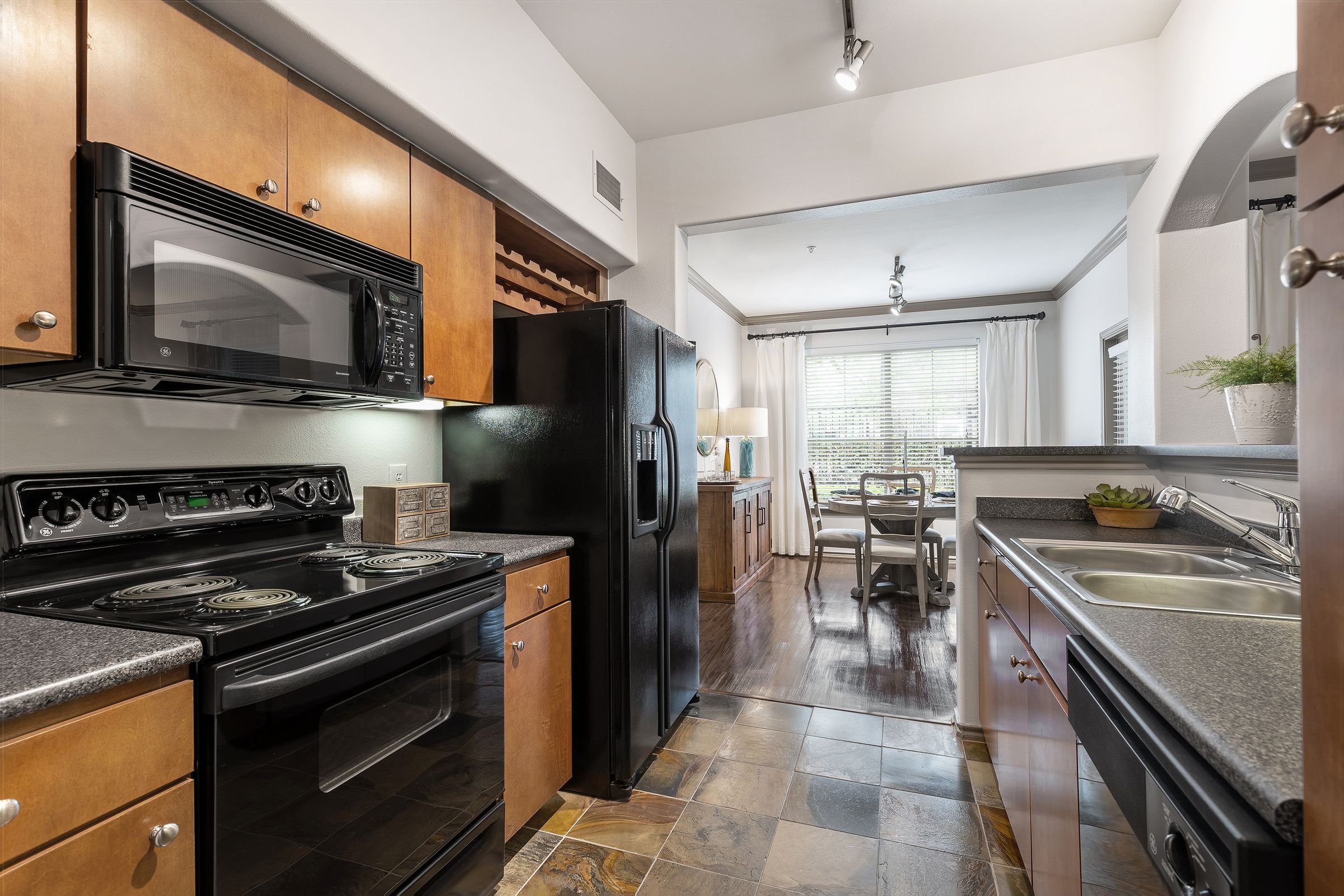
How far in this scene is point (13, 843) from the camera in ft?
2.40

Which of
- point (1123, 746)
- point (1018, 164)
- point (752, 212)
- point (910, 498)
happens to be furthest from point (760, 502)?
point (1123, 746)

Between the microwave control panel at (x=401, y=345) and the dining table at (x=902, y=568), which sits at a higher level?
the microwave control panel at (x=401, y=345)

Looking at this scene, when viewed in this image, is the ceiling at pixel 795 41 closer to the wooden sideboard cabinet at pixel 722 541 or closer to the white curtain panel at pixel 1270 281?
the white curtain panel at pixel 1270 281

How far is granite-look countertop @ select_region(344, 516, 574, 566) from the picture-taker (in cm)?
182

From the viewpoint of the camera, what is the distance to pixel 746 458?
6.31 meters

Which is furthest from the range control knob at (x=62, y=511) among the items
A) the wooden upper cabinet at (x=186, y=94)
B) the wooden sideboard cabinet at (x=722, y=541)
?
the wooden sideboard cabinet at (x=722, y=541)

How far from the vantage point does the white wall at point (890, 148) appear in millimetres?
2430

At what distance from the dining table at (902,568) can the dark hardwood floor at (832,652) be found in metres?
0.11

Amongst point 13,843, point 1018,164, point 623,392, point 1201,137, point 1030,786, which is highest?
point 1018,164

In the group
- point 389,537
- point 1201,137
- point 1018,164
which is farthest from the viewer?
point 1018,164

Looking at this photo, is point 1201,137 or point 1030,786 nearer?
point 1030,786

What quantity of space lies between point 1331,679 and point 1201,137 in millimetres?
2235

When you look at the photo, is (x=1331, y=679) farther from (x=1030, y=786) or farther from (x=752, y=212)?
(x=752, y=212)

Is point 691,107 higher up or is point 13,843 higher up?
point 691,107
